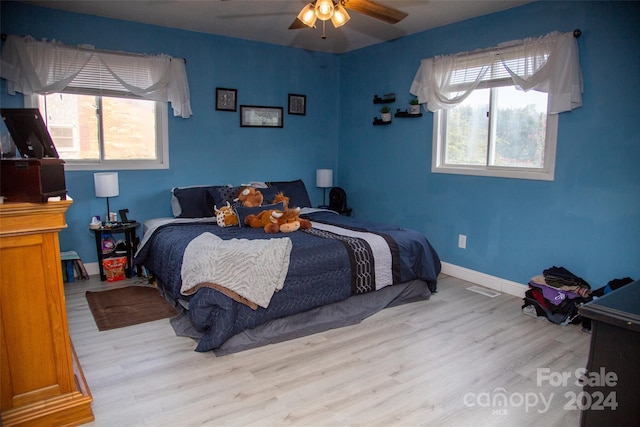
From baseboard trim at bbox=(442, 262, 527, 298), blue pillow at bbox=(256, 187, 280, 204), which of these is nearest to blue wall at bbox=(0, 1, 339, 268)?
blue pillow at bbox=(256, 187, 280, 204)

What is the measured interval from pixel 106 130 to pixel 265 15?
78.8 inches

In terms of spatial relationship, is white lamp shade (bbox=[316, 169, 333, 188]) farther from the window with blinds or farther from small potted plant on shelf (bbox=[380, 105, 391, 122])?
the window with blinds

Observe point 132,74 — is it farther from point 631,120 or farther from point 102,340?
point 631,120

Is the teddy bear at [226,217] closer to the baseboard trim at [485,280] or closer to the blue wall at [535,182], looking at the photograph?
the blue wall at [535,182]

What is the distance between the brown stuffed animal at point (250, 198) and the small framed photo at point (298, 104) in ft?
5.68

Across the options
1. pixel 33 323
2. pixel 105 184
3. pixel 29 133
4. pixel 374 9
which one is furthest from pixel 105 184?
pixel 374 9

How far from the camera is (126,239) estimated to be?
4.16m

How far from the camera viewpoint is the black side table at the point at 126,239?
13.1ft

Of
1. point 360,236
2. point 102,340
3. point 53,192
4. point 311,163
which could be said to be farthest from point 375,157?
point 53,192

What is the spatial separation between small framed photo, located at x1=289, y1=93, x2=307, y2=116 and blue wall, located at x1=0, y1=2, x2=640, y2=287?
79mm

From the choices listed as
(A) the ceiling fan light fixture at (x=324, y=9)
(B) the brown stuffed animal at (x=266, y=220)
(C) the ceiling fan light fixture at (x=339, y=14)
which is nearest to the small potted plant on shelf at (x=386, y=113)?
(B) the brown stuffed animal at (x=266, y=220)

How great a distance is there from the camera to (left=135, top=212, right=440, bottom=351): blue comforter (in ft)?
8.79

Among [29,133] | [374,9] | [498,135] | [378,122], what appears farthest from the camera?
[378,122]

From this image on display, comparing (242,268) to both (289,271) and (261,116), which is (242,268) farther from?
(261,116)
